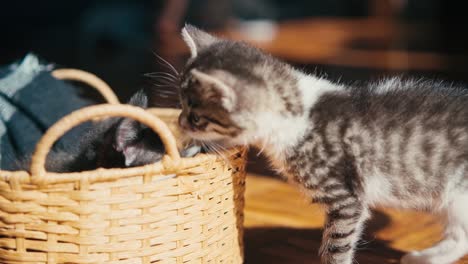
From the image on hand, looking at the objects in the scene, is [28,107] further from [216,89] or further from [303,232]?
[303,232]

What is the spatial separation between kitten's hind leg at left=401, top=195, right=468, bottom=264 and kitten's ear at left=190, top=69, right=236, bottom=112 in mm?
493

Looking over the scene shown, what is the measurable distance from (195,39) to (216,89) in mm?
221

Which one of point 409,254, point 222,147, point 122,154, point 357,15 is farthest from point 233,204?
point 357,15

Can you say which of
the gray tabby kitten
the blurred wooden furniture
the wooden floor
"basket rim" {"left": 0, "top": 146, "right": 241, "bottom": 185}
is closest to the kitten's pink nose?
the gray tabby kitten

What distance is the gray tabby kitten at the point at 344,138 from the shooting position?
3.73 feet

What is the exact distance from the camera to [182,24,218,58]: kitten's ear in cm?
123

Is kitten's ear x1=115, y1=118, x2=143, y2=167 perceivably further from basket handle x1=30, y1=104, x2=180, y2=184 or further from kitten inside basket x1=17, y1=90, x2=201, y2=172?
basket handle x1=30, y1=104, x2=180, y2=184

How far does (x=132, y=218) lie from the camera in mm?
1029

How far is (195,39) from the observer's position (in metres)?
1.25

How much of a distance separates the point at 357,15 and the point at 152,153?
5.83 m

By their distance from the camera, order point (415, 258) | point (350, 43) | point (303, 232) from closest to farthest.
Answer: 1. point (415, 258)
2. point (303, 232)
3. point (350, 43)

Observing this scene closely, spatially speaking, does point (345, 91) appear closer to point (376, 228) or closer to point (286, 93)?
point (286, 93)

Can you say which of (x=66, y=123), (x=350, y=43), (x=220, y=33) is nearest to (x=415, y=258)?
(x=66, y=123)

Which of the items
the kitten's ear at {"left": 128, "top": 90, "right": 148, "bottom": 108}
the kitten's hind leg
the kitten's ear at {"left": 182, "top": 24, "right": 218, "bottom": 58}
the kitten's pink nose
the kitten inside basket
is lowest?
the kitten's hind leg
